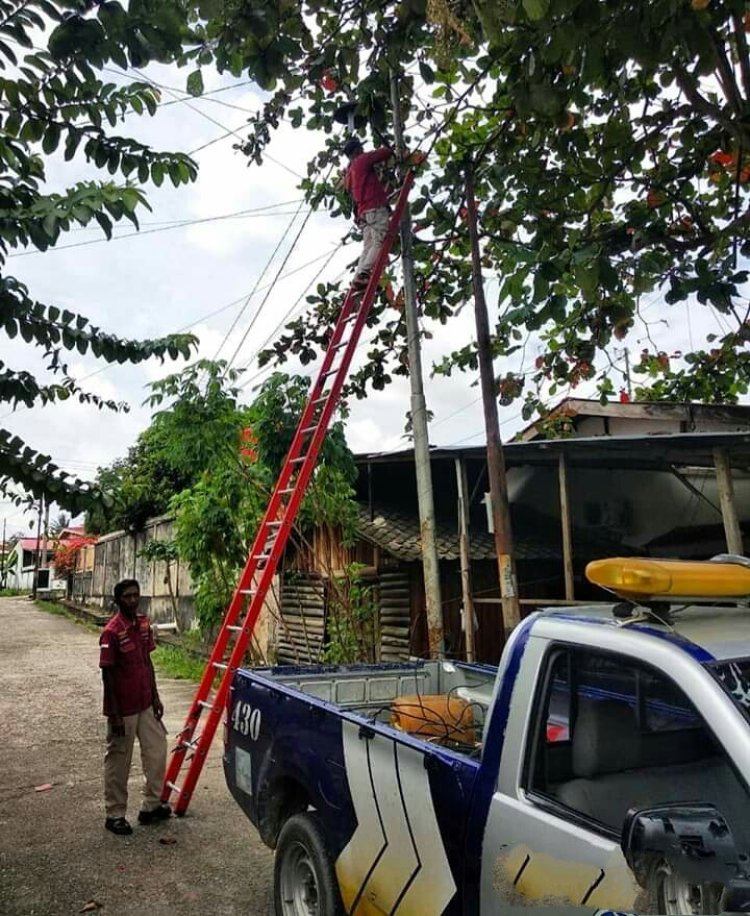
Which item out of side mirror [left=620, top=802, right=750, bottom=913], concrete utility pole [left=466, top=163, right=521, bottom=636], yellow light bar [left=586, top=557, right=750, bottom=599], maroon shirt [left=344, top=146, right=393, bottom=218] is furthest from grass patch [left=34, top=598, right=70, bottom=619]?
side mirror [left=620, top=802, right=750, bottom=913]

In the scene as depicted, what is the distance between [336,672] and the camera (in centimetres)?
492

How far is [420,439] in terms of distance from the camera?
6.85 m

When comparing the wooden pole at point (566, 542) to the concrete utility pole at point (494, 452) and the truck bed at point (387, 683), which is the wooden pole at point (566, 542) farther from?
the truck bed at point (387, 683)

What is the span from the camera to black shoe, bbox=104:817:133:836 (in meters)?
5.64

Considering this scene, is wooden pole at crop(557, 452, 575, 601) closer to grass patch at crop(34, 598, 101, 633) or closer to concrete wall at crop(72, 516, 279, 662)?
concrete wall at crop(72, 516, 279, 662)

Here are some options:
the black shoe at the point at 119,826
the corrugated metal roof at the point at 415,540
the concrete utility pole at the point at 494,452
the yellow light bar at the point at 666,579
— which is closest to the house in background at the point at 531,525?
the corrugated metal roof at the point at 415,540

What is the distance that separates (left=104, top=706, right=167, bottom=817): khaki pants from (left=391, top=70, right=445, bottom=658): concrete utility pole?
87.8 inches

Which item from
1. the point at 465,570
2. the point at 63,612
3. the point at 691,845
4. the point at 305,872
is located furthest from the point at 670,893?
the point at 63,612

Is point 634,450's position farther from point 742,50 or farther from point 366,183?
point 742,50

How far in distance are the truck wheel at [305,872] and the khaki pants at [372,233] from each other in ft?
15.5

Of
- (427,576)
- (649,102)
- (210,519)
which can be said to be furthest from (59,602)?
(649,102)

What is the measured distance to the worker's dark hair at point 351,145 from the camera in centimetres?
694

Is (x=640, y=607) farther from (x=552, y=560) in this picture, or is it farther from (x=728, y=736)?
(x=552, y=560)

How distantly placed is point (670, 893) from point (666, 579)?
832 millimetres
